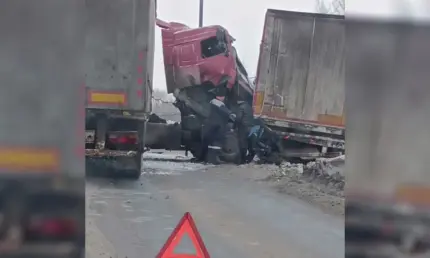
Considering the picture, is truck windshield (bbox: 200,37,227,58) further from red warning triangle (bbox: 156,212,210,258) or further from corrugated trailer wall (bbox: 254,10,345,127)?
red warning triangle (bbox: 156,212,210,258)

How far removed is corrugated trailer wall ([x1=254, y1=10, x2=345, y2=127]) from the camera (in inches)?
515

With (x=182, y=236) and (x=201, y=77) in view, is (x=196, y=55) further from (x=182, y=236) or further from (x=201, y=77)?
(x=182, y=236)

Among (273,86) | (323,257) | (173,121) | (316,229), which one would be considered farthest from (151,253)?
(173,121)

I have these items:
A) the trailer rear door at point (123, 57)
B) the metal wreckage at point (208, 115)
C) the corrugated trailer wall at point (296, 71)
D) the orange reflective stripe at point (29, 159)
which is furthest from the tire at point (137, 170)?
the orange reflective stripe at point (29, 159)

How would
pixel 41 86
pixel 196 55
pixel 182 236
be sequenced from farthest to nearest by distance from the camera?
pixel 196 55 < pixel 182 236 < pixel 41 86

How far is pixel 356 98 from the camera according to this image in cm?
187

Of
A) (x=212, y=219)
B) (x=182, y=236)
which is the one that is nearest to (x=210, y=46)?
(x=212, y=219)

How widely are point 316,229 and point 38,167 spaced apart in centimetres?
639

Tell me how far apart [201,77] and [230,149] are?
187cm

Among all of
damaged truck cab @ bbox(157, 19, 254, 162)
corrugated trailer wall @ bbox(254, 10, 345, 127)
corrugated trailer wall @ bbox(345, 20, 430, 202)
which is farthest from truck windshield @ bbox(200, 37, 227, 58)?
corrugated trailer wall @ bbox(345, 20, 430, 202)

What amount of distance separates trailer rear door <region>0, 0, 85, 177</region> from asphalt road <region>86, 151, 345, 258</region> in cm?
186

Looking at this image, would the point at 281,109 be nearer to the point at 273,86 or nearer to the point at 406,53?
the point at 273,86

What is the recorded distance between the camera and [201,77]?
14.8 meters

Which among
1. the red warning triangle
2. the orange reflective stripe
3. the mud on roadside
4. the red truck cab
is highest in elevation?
the red truck cab
